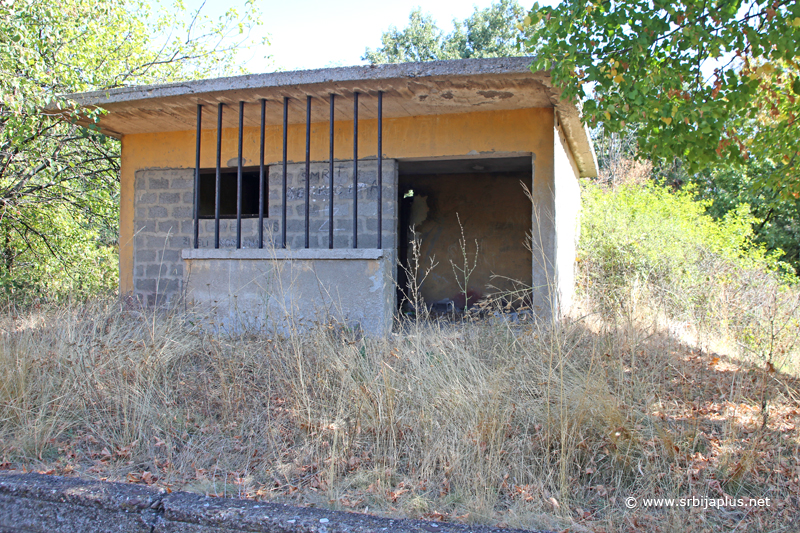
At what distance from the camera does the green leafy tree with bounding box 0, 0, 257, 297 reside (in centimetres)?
707

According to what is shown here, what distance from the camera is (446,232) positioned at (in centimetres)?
1041

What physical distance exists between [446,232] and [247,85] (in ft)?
18.4

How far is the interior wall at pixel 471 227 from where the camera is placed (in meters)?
9.98

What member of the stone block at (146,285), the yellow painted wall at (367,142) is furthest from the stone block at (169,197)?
the stone block at (146,285)

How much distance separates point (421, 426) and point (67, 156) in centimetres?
796

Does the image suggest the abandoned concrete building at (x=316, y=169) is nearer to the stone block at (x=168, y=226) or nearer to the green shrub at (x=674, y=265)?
the stone block at (x=168, y=226)

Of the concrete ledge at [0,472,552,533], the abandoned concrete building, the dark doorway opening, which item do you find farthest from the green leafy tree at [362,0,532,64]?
the concrete ledge at [0,472,552,533]

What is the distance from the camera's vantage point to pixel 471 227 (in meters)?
10.3

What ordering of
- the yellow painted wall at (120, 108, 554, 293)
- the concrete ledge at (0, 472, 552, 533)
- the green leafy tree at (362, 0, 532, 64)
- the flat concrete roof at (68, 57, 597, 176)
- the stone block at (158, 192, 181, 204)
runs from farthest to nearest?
the green leafy tree at (362, 0, 532, 64) → the stone block at (158, 192, 181, 204) → the yellow painted wall at (120, 108, 554, 293) → the flat concrete roof at (68, 57, 597, 176) → the concrete ledge at (0, 472, 552, 533)

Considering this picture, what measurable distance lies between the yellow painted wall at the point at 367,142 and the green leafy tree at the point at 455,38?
1924cm

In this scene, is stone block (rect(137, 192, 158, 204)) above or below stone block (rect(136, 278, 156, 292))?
above

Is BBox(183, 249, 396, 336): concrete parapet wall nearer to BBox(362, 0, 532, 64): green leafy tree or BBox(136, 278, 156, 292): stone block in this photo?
BBox(136, 278, 156, 292): stone block

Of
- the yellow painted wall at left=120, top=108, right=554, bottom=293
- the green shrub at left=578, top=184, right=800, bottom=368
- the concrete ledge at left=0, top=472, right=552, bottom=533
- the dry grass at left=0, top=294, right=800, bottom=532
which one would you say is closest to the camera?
the concrete ledge at left=0, top=472, right=552, bottom=533

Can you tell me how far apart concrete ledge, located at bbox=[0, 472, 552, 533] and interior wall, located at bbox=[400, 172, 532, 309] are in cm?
743
